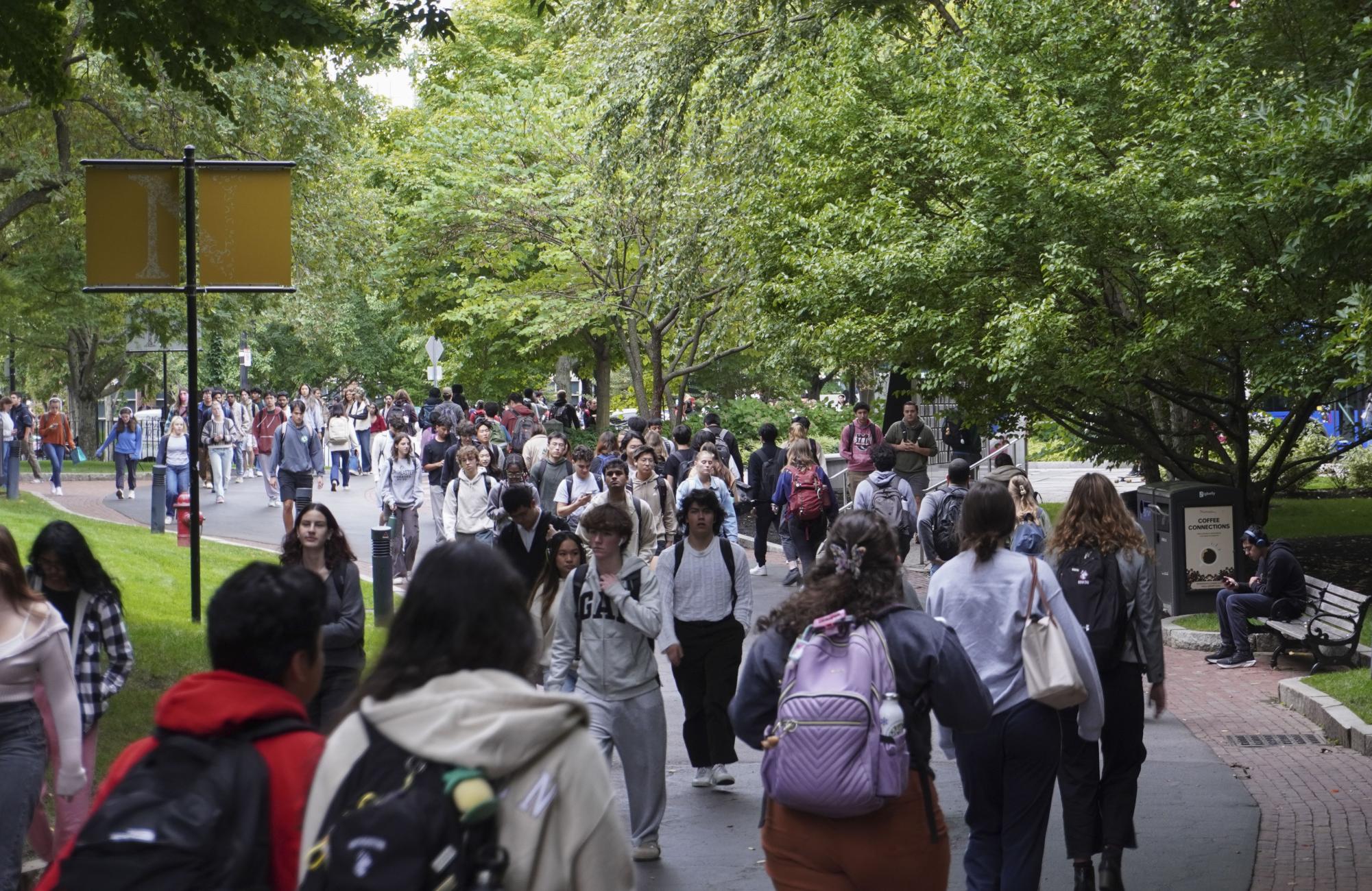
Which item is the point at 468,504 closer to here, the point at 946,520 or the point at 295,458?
the point at 946,520

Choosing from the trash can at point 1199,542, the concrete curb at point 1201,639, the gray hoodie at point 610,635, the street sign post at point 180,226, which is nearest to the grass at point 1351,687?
the concrete curb at point 1201,639

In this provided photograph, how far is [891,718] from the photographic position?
427cm

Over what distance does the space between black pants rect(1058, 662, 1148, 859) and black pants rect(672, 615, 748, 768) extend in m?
2.22

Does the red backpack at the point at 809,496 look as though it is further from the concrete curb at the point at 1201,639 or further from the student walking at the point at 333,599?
the student walking at the point at 333,599

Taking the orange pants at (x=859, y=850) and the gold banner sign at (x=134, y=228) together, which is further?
the gold banner sign at (x=134, y=228)

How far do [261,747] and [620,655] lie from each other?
4417mm

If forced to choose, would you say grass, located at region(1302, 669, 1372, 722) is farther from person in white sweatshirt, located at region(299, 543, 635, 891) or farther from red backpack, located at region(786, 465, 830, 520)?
person in white sweatshirt, located at region(299, 543, 635, 891)

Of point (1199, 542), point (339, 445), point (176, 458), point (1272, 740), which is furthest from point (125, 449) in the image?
point (1272, 740)

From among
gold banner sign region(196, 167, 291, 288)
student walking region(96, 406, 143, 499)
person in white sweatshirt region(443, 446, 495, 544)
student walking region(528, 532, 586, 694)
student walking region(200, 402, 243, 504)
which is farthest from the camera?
student walking region(200, 402, 243, 504)

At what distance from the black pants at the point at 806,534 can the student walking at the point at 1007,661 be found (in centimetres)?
1013

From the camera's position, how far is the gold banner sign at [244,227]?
1109 cm

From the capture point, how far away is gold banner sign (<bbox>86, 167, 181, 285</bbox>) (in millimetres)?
10992

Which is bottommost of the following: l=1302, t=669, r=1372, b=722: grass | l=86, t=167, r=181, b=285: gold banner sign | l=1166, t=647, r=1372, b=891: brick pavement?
l=1166, t=647, r=1372, b=891: brick pavement

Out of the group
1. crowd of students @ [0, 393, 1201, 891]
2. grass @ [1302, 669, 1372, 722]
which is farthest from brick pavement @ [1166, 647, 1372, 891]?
crowd of students @ [0, 393, 1201, 891]
